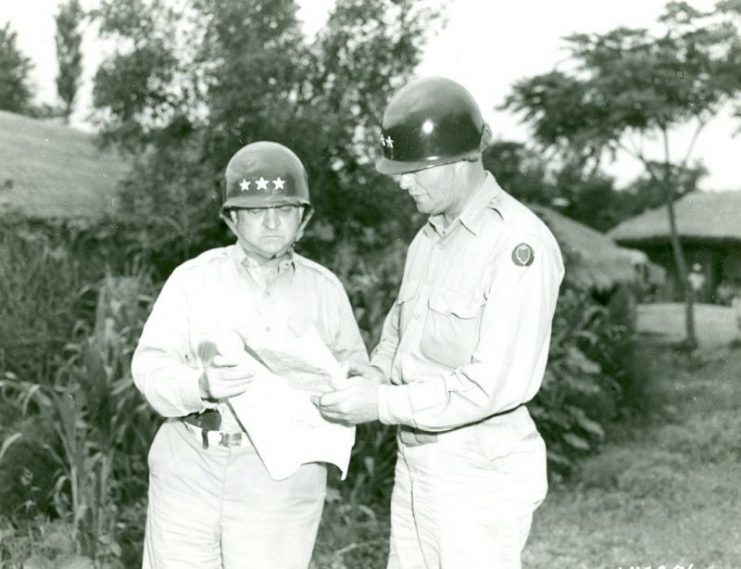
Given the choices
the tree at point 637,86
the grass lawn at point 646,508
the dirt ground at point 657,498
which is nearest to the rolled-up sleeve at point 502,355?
the grass lawn at point 646,508

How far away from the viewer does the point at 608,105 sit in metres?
16.3

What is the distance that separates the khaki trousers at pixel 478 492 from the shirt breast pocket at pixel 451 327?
0.79 feet

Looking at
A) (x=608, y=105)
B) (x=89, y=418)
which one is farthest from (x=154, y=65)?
(x=608, y=105)

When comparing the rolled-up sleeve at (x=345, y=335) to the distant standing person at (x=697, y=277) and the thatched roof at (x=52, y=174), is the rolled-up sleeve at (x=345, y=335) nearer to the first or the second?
the thatched roof at (x=52, y=174)

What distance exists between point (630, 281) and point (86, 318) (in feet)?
50.7

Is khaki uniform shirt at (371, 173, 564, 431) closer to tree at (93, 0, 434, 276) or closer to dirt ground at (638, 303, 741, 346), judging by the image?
tree at (93, 0, 434, 276)

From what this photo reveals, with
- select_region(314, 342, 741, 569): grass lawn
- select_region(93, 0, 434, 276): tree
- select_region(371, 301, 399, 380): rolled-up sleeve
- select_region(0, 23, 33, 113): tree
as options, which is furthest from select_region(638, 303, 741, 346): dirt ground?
select_region(371, 301, 399, 380): rolled-up sleeve

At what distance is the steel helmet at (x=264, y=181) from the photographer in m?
3.03

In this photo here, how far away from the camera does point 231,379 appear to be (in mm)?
2623

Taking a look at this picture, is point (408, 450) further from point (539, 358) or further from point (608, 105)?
Result: point (608, 105)

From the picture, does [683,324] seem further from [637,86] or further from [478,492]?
[478,492]

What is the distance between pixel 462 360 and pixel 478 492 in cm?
41

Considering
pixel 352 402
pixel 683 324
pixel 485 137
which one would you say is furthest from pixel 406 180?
pixel 683 324

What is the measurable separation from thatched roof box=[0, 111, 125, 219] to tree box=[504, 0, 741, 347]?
7.97m
